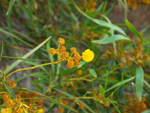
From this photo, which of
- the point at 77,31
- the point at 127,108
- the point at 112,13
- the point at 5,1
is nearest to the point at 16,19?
the point at 5,1

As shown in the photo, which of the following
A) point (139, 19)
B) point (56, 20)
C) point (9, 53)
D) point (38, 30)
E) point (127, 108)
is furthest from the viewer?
point (139, 19)

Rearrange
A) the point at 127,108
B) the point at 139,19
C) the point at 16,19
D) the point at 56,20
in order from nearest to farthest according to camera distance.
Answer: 1. the point at 127,108
2. the point at 16,19
3. the point at 56,20
4. the point at 139,19

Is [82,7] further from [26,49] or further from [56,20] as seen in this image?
[26,49]

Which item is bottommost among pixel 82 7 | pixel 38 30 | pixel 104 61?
pixel 104 61

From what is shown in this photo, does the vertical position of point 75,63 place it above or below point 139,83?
above

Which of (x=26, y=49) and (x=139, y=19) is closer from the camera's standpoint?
(x=26, y=49)

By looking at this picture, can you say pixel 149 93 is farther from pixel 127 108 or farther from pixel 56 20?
pixel 56 20

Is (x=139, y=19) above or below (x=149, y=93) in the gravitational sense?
above

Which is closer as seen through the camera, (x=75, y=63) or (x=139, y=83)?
(x=75, y=63)

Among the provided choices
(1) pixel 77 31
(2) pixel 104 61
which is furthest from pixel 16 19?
(2) pixel 104 61
